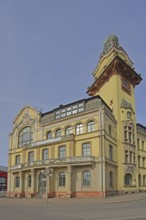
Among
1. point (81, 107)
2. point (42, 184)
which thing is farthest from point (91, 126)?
point (42, 184)

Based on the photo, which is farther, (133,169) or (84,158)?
(133,169)

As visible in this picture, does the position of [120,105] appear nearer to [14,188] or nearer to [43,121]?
[43,121]

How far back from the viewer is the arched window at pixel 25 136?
52.8m

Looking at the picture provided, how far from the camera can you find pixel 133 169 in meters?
48.8

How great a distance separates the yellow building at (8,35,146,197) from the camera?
41.5 m

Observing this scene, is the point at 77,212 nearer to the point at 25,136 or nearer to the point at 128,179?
the point at 128,179

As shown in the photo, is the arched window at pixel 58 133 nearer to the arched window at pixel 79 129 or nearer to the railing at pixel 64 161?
the arched window at pixel 79 129

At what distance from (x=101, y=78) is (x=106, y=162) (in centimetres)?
1844

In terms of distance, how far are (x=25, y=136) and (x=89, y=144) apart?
15.3 m

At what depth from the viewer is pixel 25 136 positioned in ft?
176

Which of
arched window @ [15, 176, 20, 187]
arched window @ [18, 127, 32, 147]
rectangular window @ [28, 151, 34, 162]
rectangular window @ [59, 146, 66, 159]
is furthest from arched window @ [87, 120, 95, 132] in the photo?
arched window @ [15, 176, 20, 187]

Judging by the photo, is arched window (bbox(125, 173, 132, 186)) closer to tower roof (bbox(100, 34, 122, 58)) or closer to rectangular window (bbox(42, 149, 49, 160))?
rectangular window (bbox(42, 149, 49, 160))

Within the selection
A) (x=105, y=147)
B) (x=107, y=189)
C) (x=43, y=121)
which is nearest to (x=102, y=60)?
(x=43, y=121)

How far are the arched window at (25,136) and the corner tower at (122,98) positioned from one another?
47.8 feet
